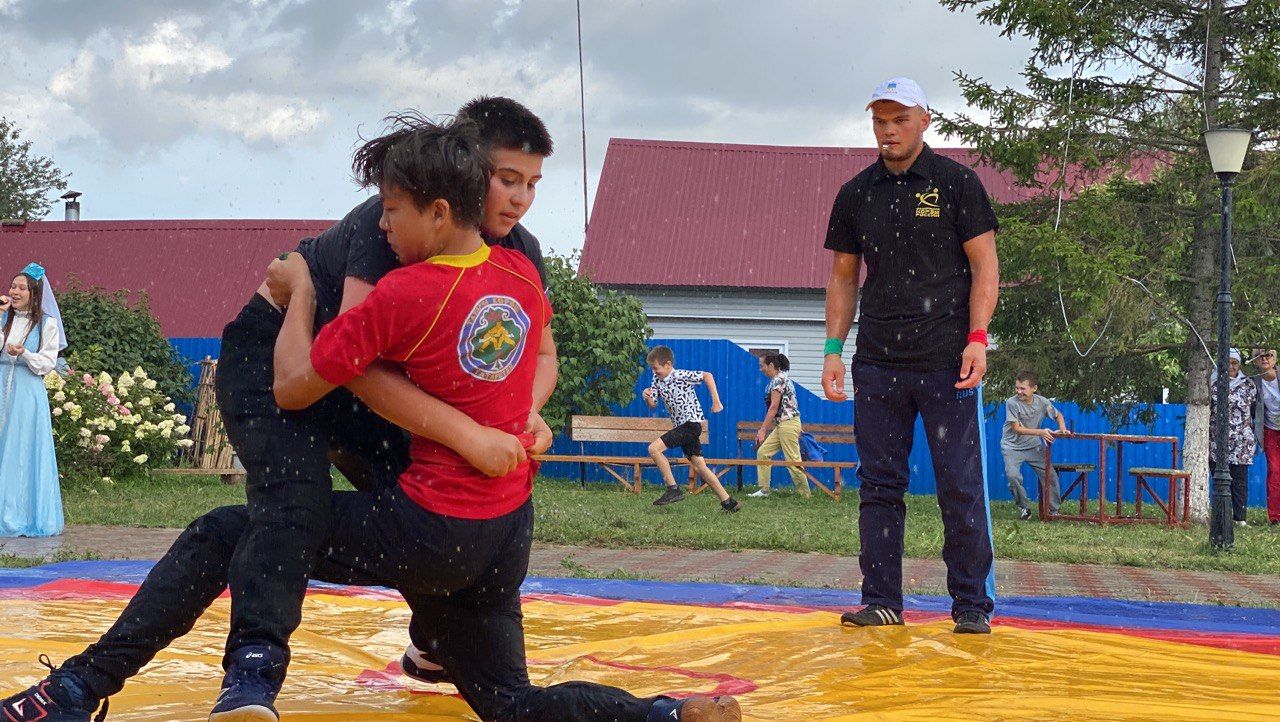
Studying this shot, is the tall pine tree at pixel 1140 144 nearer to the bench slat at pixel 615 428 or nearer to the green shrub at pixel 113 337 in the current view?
the bench slat at pixel 615 428

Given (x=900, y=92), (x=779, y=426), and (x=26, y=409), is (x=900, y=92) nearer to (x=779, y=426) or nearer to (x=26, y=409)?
(x=26, y=409)

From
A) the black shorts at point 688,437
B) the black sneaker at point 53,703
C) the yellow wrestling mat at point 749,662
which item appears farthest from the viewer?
the black shorts at point 688,437

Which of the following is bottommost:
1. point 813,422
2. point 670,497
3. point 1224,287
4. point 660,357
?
point 670,497

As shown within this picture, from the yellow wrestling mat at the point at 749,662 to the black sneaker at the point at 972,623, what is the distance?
68 mm

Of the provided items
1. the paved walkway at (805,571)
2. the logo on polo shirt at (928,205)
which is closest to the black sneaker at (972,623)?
the logo on polo shirt at (928,205)

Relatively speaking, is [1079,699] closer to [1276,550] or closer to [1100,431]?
[1276,550]

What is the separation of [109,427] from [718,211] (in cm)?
1436

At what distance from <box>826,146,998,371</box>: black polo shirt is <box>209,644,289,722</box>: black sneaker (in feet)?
8.60

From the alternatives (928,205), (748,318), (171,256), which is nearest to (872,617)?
(928,205)

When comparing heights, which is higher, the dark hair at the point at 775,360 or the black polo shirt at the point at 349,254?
the black polo shirt at the point at 349,254

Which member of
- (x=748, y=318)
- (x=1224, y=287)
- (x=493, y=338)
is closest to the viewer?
(x=493, y=338)

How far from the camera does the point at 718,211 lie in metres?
25.9

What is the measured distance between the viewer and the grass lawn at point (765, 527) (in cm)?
893

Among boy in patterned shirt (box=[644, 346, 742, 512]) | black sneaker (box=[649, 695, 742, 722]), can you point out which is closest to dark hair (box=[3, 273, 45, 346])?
boy in patterned shirt (box=[644, 346, 742, 512])
